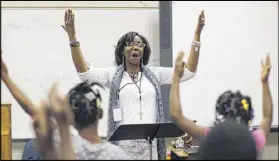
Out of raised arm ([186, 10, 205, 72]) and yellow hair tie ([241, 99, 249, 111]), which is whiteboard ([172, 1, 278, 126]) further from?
yellow hair tie ([241, 99, 249, 111])

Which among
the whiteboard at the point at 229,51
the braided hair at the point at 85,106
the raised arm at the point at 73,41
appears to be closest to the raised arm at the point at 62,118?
the braided hair at the point at 85,106

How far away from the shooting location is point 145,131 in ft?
7.55

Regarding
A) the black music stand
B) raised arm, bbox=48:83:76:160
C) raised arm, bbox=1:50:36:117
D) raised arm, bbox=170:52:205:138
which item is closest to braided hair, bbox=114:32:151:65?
the black music stand

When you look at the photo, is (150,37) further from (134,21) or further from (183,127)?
(183,127)

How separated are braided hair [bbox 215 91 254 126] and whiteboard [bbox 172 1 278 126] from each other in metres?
2.14

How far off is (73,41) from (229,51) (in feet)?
6.12

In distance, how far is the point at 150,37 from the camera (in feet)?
12.5

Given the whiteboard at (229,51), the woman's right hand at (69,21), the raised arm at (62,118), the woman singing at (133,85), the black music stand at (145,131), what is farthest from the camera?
the whiteboard at (229,51)

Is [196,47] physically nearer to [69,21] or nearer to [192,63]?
[192,63]

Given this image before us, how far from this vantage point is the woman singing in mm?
2604

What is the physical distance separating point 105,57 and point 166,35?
554 mm

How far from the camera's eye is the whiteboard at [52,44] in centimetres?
365

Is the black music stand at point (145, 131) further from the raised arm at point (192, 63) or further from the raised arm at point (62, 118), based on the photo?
the raised arm at point (62, 118)

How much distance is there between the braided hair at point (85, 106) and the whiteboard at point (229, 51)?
2348 mm
